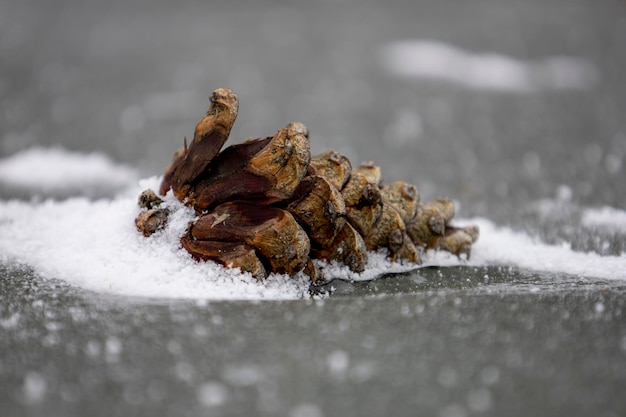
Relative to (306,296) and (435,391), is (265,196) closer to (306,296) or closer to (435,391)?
(306,296)

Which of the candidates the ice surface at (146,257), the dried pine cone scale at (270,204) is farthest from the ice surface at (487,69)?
the dried pine cone scale at (270,204)

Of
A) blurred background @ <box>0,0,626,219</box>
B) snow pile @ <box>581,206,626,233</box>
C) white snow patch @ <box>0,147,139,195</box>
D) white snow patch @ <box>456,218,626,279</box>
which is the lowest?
white snow patch @ <box>456,218,626,279</box>

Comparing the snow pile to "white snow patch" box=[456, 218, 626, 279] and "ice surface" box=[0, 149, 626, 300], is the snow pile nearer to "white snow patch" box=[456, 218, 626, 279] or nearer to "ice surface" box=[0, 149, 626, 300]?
"ice surface" box=[0, 149, 626, 300]

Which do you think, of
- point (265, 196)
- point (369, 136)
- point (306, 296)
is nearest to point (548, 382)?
point (306, 296)

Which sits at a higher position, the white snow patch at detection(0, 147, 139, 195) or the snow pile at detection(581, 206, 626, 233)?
the white snow patch at detection(0, 147, 139, 195)

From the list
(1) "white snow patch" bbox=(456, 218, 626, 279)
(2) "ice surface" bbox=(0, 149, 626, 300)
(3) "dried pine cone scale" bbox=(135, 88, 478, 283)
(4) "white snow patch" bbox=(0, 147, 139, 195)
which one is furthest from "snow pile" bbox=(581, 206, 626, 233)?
(4) "white snow patch" bbox=(0, 147, 139, 195)

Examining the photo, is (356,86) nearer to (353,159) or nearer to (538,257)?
(353,159)

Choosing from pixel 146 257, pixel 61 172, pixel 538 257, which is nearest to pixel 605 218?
pixel 538 257
